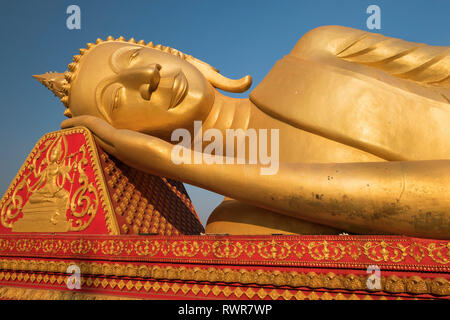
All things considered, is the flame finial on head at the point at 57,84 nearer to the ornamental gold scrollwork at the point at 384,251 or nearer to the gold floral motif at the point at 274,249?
the gold floral motif at the point at 274,249

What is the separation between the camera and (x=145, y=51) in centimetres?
269

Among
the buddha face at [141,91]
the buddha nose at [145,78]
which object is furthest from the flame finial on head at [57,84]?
the buddha nose at [145,78]

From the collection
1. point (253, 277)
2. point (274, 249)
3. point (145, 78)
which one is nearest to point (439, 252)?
point (274, 249)

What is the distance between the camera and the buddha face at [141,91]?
255cm

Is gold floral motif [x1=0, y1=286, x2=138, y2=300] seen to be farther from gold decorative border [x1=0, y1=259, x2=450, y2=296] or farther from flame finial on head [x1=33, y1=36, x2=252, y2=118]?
flame finial on head [x1=33, y1=36, x2=252, y2=118]

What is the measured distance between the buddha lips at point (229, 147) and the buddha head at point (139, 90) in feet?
0.50

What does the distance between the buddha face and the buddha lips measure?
151mm

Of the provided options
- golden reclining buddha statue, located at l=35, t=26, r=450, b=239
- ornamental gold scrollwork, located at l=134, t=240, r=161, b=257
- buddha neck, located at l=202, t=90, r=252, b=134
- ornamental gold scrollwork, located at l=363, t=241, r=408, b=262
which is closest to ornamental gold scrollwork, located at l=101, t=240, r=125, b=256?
ornamental gold scrollwork, located at l=134, t=240, r=161, b=257

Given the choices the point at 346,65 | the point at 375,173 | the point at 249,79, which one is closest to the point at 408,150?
the point at 375,173

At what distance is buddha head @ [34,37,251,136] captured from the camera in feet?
8.38

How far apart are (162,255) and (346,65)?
5.98 feet
